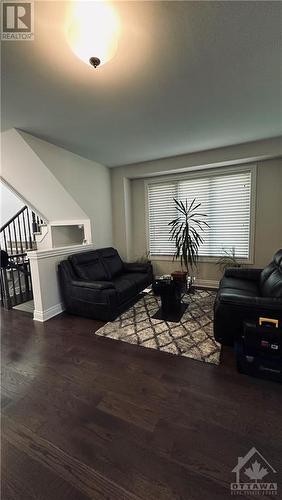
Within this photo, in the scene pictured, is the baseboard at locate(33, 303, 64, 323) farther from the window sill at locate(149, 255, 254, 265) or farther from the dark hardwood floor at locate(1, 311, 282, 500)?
the window sill at locate(149, 255, 254, 265)

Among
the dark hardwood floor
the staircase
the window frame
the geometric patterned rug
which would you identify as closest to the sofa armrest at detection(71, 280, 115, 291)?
the geometric patterned rug

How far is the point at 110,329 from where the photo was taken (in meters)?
2.59

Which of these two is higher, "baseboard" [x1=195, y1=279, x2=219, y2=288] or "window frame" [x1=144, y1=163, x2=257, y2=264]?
"window frame" [x1=144, y1=163, x2=257, y2=264]

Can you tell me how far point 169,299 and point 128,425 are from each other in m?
1.72

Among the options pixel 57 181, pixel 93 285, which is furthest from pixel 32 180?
pixel 93 285

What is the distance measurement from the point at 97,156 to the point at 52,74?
2093 millimetres

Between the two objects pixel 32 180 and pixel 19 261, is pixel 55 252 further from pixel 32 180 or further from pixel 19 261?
pixel 19 261

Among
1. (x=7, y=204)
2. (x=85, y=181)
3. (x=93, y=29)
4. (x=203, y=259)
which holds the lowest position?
(x=203, y=259)

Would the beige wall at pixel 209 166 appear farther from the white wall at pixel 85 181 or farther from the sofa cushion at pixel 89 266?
the sofa cushion at pixel 89 266

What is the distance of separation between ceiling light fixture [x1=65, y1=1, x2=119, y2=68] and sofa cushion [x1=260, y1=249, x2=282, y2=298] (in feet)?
8.30

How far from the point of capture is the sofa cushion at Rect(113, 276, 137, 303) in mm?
2971

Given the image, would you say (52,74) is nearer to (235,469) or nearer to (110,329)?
(110,329)

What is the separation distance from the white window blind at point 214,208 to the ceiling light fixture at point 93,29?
3.11 metres

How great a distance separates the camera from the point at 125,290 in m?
3.11
